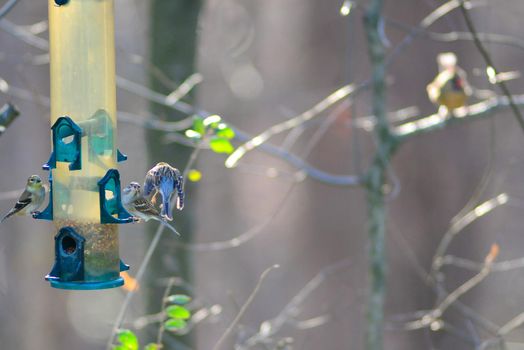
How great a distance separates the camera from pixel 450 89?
5.97 meters

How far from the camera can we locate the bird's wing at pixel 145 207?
9.71 ft

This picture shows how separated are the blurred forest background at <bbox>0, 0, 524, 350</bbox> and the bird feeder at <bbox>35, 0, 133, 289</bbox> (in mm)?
5698

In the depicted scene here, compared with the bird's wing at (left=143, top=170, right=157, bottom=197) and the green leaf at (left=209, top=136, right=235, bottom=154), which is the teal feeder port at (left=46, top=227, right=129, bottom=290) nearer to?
the bird's wing at (left=143, top=170, right=157, bottom=197)

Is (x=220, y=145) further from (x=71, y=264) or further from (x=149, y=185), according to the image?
(x=71, y=264)

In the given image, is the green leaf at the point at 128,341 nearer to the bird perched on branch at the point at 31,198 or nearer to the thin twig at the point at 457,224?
the bird perched on branch at the point at 31,198

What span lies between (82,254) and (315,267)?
1038 cm

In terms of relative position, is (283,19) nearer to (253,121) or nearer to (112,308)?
(253,121)

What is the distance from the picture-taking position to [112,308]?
1378 cm

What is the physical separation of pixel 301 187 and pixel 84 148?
403 inches

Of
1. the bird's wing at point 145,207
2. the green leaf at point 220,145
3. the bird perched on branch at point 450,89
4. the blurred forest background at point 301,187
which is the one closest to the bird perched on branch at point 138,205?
the bird's wing at point 145,207

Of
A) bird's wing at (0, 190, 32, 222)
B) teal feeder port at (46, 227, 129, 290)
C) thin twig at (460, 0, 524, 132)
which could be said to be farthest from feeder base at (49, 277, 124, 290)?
thin twig at (460, 0, 524, 132)

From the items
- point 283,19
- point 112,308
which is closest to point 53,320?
point 112,308

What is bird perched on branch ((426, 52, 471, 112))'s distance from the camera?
5793 mm

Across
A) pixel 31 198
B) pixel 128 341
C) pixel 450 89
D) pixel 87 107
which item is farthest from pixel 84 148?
pixel 450 89
